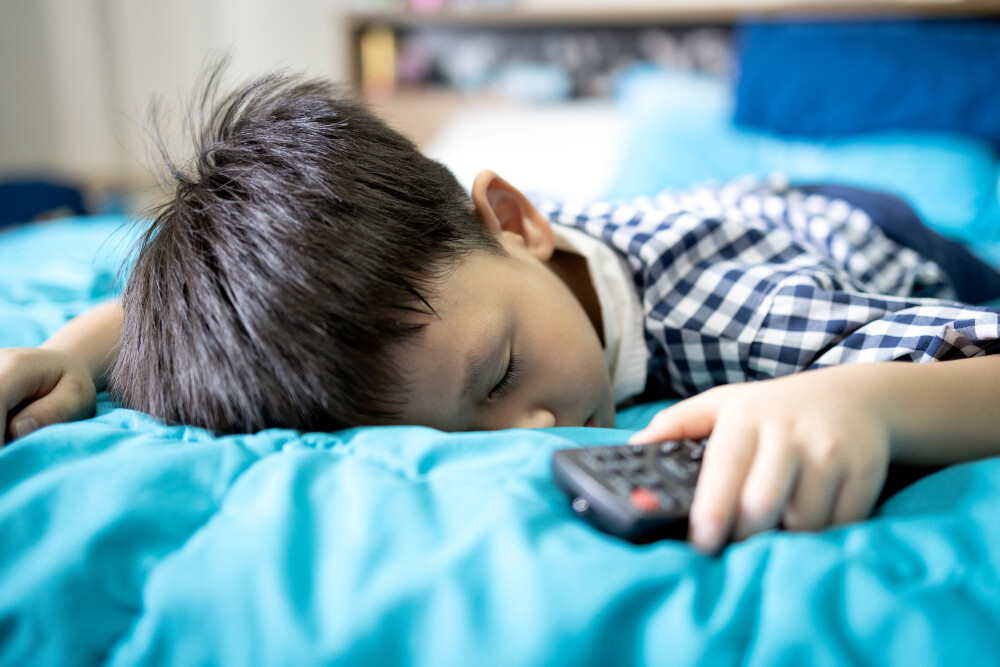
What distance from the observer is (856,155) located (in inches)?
57.5

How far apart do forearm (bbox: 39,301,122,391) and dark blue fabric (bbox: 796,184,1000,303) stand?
89 cm

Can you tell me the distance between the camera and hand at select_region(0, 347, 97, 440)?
530 mm

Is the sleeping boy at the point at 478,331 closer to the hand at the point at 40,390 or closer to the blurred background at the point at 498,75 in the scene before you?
the hand at the point at 40,390

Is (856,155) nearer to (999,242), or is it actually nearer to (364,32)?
(999,242)

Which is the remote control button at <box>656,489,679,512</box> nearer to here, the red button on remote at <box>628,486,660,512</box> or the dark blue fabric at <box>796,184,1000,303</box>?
the red button on remote at <box>628,486,660,512</box>

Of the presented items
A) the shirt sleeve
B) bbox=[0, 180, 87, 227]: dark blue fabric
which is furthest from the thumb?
bbox=[0, 180, 87, 227]: dark blue fabric

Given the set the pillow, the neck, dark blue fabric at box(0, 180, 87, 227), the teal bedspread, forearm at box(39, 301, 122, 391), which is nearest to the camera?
the teal bedspread

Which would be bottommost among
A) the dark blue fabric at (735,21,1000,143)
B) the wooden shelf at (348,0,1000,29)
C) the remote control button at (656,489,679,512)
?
the remote control button at (656,489,679,512)

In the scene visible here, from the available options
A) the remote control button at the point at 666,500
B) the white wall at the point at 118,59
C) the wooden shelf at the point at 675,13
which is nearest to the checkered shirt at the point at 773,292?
the remote control button at the point at 666,500

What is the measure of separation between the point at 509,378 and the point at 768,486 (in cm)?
24

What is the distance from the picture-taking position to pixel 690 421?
17.4 inches

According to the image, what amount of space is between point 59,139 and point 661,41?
235cm

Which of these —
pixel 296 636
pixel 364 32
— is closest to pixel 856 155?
pixel 296 636

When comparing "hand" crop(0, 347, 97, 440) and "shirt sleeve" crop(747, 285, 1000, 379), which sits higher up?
"shirt sleeve" crop(747, 285, 1000, 379)
